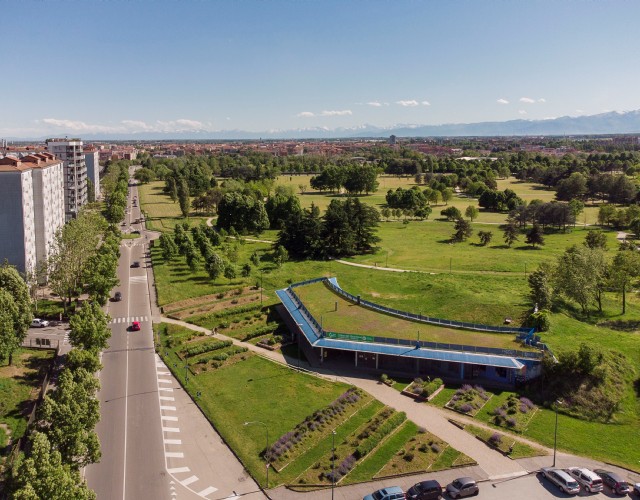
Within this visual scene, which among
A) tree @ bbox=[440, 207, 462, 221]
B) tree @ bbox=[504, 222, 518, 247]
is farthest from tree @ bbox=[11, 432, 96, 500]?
tree @ bbox=[440, 207, 462, 221]

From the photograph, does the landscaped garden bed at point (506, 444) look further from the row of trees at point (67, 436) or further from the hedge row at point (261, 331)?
the row of trees at point (67, 436)

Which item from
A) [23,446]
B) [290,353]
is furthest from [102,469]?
[290,353]

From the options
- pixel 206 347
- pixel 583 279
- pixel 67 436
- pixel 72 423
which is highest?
pixel 583 279

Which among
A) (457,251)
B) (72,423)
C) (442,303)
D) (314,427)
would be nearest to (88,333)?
(72,423)

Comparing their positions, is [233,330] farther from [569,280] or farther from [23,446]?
[569,280]

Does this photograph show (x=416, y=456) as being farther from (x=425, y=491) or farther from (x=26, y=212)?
(x=26, y=212)

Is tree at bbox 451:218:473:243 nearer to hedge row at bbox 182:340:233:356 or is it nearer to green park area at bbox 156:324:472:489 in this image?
hedge row at bbox 182:340:233:356
